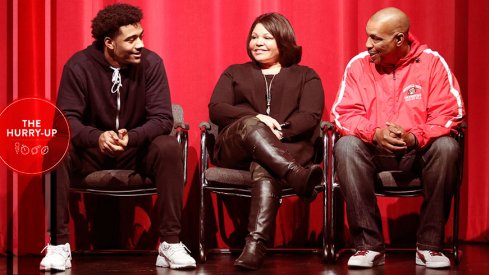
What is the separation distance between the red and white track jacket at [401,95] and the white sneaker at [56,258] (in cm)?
139

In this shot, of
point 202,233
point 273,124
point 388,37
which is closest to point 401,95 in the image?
point 388,37

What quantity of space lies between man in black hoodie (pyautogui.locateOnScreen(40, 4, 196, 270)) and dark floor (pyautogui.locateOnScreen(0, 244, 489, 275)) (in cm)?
14

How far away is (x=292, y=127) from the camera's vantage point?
3.76 m

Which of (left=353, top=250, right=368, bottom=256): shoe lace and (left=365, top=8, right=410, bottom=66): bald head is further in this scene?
(left=365, top=8, right=410, bottom=66): bald head

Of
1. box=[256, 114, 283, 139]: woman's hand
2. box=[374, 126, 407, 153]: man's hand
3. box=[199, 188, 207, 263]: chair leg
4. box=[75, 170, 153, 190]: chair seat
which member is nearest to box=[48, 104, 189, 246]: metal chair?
box=[75, 170, 153, 190]: chair seat

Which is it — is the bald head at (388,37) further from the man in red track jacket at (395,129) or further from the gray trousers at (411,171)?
the gray trousers at (411,171)

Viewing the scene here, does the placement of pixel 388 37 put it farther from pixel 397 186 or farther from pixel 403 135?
pixel 397 186

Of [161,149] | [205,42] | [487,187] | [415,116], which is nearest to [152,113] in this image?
[161,149]

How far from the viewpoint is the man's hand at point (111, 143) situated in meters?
3.48

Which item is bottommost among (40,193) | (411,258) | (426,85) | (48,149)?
(411,258)

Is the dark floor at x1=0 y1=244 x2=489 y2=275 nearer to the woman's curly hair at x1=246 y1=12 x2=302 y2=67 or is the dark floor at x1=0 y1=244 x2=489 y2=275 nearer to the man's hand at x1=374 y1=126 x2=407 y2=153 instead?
the man's hand at x1=374 y1=126 x2=407 y2=153

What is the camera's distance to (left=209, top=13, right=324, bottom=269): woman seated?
3.38 metres

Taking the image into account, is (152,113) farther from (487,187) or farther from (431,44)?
(487,187)

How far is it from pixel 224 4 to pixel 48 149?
138 centimetres
